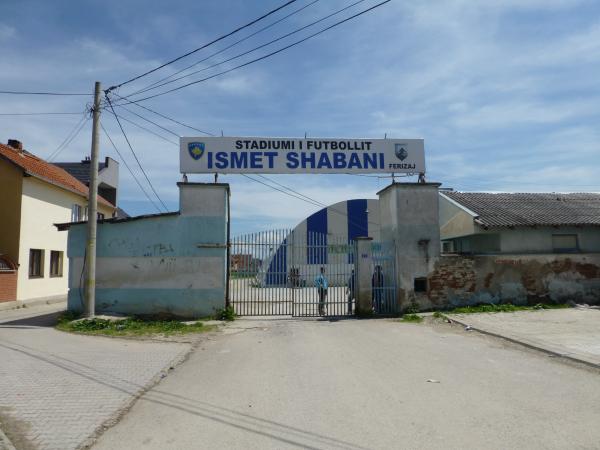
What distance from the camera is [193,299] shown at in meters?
13.6

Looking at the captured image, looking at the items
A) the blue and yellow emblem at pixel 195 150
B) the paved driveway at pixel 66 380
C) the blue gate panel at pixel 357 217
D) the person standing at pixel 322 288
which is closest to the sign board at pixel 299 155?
the blue and yellow emblem at pixel 195 150

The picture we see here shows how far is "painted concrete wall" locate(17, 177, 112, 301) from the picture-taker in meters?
19.6

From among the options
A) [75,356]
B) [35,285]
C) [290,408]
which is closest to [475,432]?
[290,408]

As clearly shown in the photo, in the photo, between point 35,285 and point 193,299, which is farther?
point 35,285

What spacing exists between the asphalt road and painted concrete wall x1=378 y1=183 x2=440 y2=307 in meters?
4.96

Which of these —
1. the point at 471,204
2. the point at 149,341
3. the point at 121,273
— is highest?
the point at 471,204

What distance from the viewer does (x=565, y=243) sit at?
17.1m

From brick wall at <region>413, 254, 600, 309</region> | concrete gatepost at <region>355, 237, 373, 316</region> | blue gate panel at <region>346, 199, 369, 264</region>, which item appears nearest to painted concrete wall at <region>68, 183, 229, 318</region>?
concrete gatepost at <region>355, 237, 373, 316</region>

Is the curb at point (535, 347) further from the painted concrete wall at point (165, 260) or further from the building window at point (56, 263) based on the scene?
the building window at point (56, 263)

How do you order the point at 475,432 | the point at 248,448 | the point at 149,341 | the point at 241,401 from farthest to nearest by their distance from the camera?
the point at 149,341
the point at 241,401
the point at 475,432
the point at 248,448

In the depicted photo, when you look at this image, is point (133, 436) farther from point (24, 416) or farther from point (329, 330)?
point (329, 330)

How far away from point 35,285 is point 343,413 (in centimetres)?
1982

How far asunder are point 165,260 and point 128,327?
2.33m

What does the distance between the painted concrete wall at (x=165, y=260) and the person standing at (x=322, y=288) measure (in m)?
3.15
